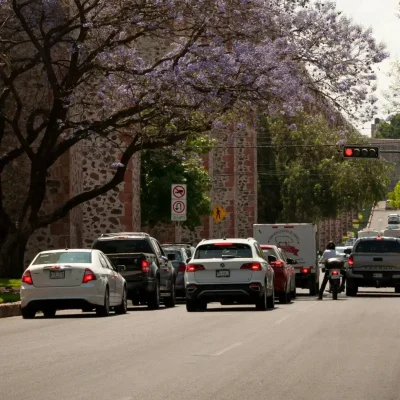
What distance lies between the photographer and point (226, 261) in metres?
29.0

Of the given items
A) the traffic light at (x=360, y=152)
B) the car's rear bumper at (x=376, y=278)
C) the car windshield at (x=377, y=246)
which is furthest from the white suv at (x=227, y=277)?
the traffic light at (x=360, y=152)

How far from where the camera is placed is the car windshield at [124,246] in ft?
105

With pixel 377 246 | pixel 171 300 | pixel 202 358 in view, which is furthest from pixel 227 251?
pixel 202 358

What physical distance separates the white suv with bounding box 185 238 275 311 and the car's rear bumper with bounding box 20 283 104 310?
303cm

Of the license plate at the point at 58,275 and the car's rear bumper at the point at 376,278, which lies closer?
the license plate at the point at 58,275

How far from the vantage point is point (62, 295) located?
2664 cm

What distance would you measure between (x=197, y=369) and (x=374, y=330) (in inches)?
295

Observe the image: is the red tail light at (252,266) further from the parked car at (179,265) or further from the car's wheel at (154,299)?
the parked car at (179,265)

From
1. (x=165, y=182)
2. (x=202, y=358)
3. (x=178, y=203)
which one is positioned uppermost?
(x=165, y=182)

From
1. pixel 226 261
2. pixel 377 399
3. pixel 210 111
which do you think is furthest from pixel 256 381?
pixel 210 111

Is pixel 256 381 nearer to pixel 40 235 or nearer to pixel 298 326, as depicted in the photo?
pixel 298 326

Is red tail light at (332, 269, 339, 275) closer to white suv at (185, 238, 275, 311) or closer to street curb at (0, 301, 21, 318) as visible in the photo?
white suv at (185, 238, 275, 311)

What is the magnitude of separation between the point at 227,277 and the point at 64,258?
3776mm

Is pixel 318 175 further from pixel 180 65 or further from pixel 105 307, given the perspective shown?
pixel 105 307
